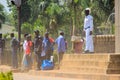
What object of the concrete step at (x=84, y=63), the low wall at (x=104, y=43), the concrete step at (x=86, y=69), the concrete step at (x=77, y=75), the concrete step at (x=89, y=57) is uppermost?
the low wall at (x=104, y=43)

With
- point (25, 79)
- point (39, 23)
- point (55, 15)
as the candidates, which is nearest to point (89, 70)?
point (25, 79)

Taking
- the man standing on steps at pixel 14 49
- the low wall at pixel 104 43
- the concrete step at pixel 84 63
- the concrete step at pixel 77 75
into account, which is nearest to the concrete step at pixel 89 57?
the concrete step at pixel 84 63

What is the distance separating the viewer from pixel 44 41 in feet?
56.7

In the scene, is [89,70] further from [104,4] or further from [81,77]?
[104,4]

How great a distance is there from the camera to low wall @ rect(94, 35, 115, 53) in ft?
53.2

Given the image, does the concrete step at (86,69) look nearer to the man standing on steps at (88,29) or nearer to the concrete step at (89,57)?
the concrete step at (89,57)

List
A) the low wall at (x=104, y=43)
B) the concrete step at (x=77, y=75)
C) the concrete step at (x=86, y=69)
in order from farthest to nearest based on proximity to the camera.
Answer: the low wall at (x=104, y=43) → the concrete step at (x=86, y=69) → the concrete step at (x=77, y=75)

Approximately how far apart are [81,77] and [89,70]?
0.53 m

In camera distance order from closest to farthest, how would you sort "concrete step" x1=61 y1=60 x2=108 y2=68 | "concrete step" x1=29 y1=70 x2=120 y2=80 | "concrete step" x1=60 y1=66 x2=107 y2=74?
"concrete step" x1=29 y1=70 x2=120 y2=80 < "concrete step" x1=60 y1=66 x2=107 y2=74 < "concrete step" x1=61 y1=60 x2=108 y2=68

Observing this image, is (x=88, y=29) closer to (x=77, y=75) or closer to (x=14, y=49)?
(x=77, y=75)

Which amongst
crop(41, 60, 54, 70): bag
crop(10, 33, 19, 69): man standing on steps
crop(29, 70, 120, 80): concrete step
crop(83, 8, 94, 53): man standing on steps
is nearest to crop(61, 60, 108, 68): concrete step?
crop(29, 70, 120, 80): concrete step

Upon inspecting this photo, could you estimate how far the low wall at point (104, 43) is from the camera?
1622 cm

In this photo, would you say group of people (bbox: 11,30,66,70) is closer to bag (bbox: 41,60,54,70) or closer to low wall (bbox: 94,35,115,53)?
bag (bbox: 41,60,54,70)

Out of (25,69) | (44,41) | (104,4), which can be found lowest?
(25,69)
